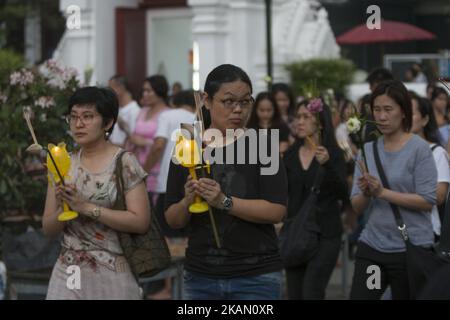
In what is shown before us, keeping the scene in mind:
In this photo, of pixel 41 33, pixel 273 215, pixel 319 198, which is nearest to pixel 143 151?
pixel 319 198

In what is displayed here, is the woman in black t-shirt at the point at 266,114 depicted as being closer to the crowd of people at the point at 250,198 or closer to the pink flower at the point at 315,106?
the crowd of people at the point at 250,198

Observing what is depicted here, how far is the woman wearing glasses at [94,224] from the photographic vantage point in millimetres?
5820

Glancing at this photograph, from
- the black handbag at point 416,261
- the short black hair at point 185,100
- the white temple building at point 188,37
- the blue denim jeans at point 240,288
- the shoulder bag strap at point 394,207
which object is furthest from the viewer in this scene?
the white temple building at point 188,37

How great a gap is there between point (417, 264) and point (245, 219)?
1.26 meters

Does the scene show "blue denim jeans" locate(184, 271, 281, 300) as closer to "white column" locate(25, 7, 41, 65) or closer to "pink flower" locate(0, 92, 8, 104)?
"pink flower" locate(0, 92, 8, 104)

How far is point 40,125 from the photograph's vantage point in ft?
28.4

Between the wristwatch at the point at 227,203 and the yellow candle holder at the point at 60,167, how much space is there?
0.77 m

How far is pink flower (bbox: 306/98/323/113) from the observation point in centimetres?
785

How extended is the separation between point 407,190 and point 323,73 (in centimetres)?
947

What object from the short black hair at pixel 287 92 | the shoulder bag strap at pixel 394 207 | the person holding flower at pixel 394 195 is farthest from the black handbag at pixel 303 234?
the short black hair at pixel 287 92

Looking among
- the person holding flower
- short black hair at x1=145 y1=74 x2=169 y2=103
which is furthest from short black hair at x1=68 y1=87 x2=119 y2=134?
short black hair at x1=145 y1=74 x2=169 y2=103

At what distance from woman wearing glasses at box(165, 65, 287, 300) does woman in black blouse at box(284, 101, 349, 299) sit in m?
2.41

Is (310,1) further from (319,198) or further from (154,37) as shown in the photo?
(319,198)

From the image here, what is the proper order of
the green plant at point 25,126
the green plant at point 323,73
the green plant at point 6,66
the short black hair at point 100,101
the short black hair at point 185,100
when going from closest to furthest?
1. the short black hair at point 100,101
2. the green plant at point 25,126
3. the green plant at point 6,66
4. the short black hair at point 185,100
5. the green plant at point 323,73
